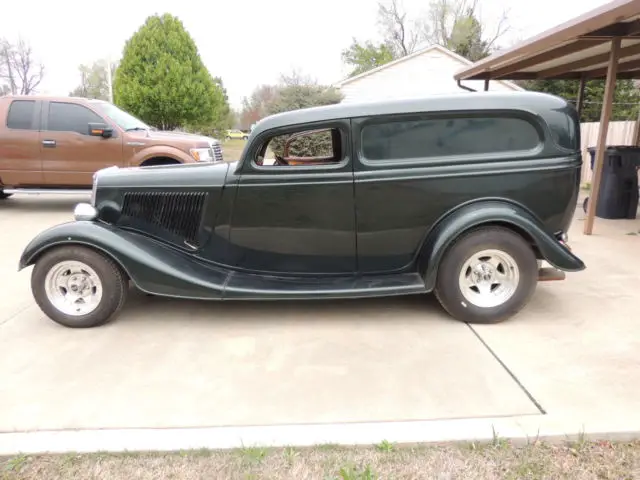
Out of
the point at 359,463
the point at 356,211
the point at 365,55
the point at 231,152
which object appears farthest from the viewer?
the point at 365,55

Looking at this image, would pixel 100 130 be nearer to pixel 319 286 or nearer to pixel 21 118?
pixel 21 118

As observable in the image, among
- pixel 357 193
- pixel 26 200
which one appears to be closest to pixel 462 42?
pixel 26 200

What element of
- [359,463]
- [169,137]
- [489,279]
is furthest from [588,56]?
[359,463]

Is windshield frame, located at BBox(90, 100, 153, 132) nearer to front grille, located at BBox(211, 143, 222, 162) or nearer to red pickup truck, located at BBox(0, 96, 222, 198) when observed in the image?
red pickup truck, located at BBox(0, 96, 222, 198)

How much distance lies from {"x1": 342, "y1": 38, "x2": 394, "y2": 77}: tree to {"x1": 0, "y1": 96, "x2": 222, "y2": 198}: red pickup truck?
37275mm

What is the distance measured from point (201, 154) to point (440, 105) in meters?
5.63

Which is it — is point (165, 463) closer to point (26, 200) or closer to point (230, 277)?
point (230, 277)

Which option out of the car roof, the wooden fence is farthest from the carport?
the car roof

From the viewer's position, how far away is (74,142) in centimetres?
823

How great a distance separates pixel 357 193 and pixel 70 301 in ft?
7.77

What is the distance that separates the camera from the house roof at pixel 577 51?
5.52 m

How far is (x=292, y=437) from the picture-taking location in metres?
2.41

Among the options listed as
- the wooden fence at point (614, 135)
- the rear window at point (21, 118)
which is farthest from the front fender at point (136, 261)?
the wooden fence at point (614, 135)

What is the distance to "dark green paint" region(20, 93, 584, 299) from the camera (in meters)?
3.58
